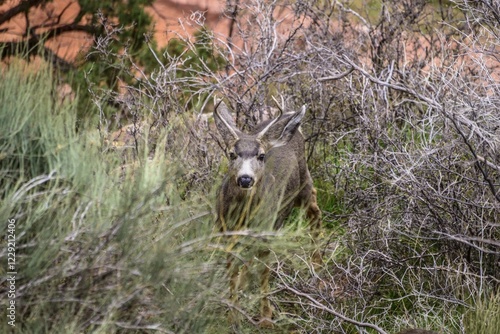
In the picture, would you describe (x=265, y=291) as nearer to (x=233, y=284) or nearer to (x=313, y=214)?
(x=233, y=284)

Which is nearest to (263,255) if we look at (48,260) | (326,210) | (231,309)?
(231,309)

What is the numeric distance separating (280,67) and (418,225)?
2.25 meters

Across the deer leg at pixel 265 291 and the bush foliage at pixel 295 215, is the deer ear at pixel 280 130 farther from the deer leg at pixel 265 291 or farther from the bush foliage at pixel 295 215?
the deer leg at pixel 265 291

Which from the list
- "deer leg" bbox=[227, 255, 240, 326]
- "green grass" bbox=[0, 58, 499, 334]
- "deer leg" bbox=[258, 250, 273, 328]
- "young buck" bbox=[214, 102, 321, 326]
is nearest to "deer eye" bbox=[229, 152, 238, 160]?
"young buck" bbox=[214, 102, 321, 326]

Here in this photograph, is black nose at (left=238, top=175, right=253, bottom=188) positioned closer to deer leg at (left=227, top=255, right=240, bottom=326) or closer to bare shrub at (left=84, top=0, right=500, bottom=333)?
bare shrub at (left=84, top=0, right=500, bottom=333)

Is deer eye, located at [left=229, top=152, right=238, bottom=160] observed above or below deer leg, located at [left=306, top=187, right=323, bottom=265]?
above

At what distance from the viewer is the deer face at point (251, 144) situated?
277 inches

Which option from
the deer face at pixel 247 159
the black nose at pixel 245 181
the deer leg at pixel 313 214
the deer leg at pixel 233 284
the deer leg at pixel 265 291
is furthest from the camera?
the deer leg at pixel 313 214

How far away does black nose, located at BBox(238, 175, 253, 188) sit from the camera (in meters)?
6.91

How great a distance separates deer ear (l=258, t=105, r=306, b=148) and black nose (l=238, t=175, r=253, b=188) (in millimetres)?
558

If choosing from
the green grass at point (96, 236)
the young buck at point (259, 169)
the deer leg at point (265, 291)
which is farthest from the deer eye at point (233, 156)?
the green grass at point (96, 236)

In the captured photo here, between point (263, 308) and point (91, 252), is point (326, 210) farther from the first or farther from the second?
point (91, 252)

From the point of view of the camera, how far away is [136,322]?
493 cm

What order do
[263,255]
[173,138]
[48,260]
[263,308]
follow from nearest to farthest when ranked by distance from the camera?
[48,260], [263,255], [263,308], [173,138]
